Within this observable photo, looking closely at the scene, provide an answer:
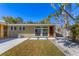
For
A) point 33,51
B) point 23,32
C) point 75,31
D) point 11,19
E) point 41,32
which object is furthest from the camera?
point 11,19

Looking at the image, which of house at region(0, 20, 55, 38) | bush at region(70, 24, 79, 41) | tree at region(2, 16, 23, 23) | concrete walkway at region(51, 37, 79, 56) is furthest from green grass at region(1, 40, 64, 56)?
tree at region(2, 16, 23, 23)

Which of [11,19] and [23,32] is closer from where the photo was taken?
[23,32]

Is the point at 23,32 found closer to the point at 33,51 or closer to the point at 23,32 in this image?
the point at 23,32

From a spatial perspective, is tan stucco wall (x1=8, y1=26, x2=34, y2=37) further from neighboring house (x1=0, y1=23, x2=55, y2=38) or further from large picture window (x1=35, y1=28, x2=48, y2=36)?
large picture window (x1=35, y1=28, x2=48, y2=36)

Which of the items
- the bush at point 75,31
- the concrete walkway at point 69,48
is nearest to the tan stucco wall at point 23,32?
the bush at point 75,31

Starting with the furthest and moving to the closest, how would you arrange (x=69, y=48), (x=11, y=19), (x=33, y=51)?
1. (x=11, y=19)
2. (x=69, y=48)
3. (x=33, y=51)

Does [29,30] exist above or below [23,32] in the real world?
above

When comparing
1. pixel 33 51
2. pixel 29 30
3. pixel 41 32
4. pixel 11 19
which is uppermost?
pixel 11 19

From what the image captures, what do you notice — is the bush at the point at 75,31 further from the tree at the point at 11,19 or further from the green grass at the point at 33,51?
the tree at the point at 11,19

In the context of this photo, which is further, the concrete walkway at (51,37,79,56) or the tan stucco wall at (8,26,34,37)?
the tan stucco wall at (8,26,34,37)

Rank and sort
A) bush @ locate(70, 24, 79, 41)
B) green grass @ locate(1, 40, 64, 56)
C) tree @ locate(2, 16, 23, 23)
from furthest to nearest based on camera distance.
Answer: tree @ locate(2, 16, 23, 23) < bush @ locate(70, 24, 79, 41) < green grass @ locate(1, 40, 64, 56)

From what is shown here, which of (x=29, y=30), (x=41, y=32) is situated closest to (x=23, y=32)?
(x=29, y=30)

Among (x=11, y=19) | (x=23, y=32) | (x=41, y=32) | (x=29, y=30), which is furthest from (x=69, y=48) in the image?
(x=11, y=19)

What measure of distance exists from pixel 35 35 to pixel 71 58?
19878mm
